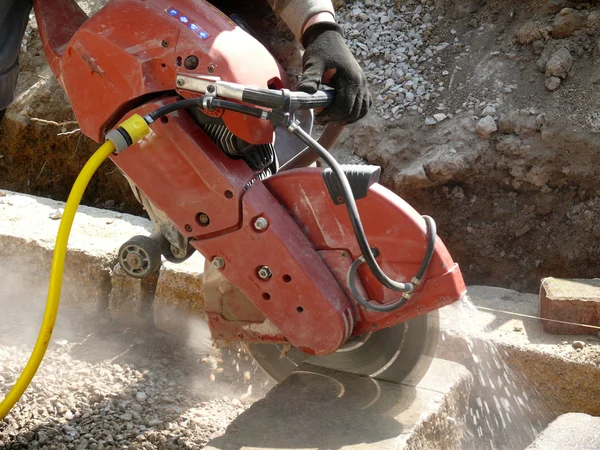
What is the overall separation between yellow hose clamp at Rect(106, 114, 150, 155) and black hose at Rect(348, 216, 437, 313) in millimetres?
775

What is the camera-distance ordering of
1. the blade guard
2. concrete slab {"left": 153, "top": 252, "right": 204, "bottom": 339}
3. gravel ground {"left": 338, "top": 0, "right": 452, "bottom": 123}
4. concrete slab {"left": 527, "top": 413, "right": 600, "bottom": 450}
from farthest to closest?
1. gravel ground {"left": 338, "top": 0, "right": 452, "bottom": 123}
2. concrete slab {"left": 153, "top": 252, "right": 204, "bottom": 339}
3. the blade guard
4. concrete slab {"left": 527, "top": 413, "right": 600, "bottom": 450}

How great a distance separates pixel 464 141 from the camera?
13.6 ft

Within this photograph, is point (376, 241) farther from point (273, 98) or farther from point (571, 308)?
point (571, 308)

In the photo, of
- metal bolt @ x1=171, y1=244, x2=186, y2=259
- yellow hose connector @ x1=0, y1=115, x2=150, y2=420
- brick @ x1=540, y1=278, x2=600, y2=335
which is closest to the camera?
yellow hose connector @ x1=0, y1=115, x2=150, y2=420

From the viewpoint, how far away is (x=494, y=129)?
4109 mm

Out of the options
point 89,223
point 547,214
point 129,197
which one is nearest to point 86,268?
point 89,223

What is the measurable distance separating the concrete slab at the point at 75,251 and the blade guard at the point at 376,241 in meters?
1.54

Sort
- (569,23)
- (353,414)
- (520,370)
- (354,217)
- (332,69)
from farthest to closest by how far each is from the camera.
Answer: (569,23)
(520,370)
(353,414)
(332,69)
(354,217)

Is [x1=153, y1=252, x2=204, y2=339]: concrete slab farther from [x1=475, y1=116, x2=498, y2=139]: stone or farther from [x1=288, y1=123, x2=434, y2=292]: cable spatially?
[x1=475, y1=116, x2=498, y2=139]: stone

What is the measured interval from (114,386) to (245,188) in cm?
119

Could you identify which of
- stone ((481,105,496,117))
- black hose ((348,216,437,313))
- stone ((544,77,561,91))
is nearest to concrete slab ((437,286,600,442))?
black hose ((348,216,437,313))

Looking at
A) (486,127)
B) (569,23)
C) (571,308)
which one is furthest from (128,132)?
(569,23)

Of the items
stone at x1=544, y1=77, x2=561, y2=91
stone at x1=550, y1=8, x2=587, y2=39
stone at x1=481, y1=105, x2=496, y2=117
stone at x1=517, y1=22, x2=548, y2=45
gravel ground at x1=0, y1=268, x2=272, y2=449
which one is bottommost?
gravel ground at x1=0, y1=268, x2=272, y2=449

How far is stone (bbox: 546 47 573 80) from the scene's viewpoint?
4.11m
